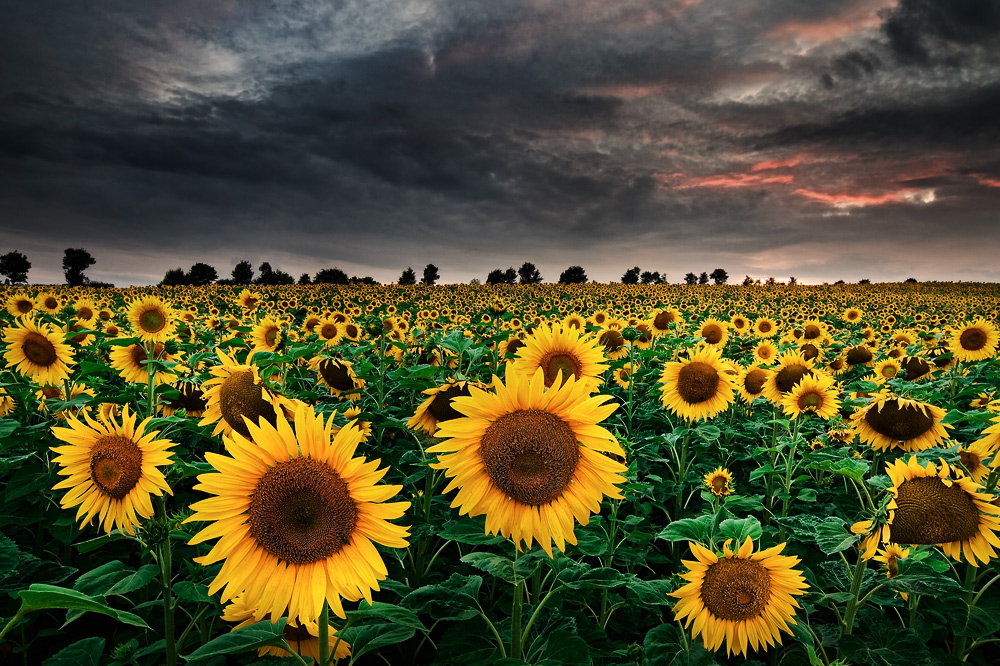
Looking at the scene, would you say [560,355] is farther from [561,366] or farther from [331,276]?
[331,276]

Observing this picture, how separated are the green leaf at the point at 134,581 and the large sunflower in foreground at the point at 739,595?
2.42m

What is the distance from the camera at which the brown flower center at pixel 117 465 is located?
7.86 ft

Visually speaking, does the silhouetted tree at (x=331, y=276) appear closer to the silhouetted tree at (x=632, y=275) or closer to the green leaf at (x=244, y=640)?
the silhouetted tree at (x=632, y=275)

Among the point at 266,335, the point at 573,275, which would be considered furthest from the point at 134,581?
the point at 573,275

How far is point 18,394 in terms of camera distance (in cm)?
422

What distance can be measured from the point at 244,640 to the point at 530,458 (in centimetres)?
123

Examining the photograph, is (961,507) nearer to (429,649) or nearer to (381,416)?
(429,649)

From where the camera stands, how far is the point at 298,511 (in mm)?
1807

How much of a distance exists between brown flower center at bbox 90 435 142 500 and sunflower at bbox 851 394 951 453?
5.01 metres

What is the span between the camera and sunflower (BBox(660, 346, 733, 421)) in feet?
15.8

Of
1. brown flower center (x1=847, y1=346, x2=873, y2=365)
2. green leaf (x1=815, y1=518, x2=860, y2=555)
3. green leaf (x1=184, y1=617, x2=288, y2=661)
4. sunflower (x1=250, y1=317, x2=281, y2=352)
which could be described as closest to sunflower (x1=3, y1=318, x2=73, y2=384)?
sunflower (x1=250, y1=317, x2=281, y2=352)

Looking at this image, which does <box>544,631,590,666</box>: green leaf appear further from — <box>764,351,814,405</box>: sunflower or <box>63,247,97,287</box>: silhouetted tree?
<box>63,247,97,287</box>: silhouetted tree

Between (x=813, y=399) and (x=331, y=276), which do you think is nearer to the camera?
(x=813, y=399)

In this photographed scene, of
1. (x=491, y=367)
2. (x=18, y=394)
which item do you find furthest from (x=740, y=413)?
(x=18, y=394)
